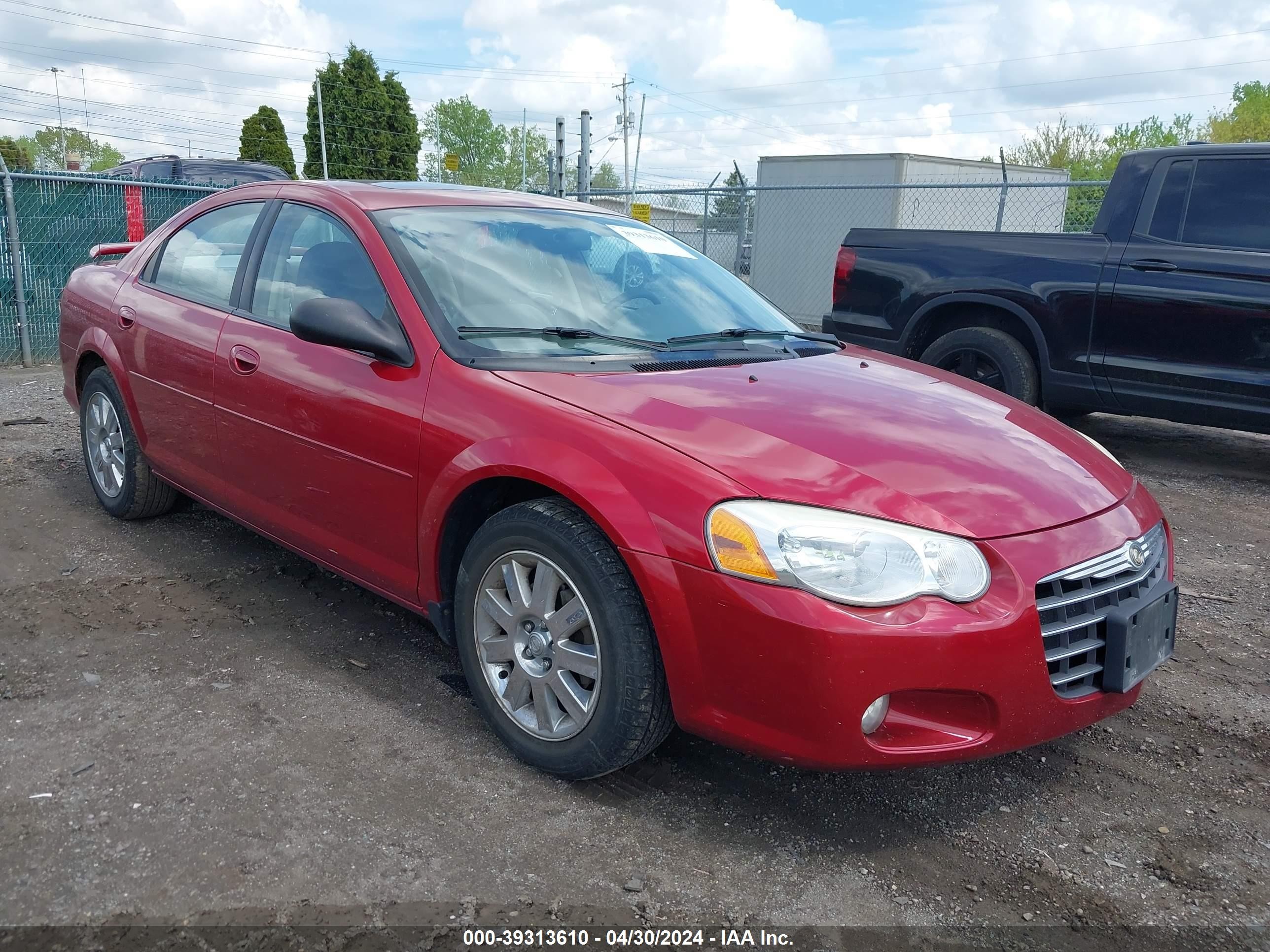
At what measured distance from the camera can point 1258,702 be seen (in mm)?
3316

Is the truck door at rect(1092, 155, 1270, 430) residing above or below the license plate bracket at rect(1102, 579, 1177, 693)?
above

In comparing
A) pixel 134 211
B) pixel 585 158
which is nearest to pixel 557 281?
pixel 134 211

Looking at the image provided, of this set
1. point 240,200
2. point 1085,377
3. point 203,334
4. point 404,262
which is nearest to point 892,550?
point 404,262

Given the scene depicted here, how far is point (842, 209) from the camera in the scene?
15141mm

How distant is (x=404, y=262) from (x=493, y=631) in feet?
3.94

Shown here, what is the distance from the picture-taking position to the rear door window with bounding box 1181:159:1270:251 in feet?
19.3

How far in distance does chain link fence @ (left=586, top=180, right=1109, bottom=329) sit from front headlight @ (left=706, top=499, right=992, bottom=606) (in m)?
12.2

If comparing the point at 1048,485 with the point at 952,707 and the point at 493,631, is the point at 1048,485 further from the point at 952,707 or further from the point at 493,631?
the point at 493,631

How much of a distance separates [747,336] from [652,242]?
25.4 inches

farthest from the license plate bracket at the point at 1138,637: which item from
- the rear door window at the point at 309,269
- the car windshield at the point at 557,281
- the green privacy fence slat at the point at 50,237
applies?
the green privacy fence slat at the point at 50,237

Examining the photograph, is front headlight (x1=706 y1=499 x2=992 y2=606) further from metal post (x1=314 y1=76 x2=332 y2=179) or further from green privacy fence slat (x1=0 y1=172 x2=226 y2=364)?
metal post (x1=314 y1=76 x2=332 y2=179)

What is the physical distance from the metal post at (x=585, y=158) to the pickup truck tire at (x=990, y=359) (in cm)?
991

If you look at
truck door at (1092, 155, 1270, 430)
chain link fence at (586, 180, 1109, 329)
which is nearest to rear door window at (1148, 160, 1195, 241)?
truck door at (1092, 155, 1270, 430)

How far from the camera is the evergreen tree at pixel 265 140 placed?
148 feet
